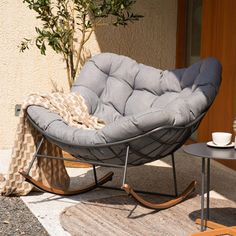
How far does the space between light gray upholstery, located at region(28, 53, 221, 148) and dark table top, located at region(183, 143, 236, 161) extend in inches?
12.7

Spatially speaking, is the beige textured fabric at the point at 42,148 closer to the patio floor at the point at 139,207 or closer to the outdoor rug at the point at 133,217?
the patio floor at the point at 139,207

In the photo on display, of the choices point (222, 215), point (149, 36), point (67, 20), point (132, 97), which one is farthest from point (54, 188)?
point (149, 36)

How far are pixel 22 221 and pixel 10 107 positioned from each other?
8.24 feet

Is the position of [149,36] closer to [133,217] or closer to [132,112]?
[132,112]

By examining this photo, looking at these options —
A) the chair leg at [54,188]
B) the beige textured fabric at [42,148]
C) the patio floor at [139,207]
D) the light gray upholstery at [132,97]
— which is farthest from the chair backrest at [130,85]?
the patio floor at [139,207]

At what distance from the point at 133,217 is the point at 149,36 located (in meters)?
2.99

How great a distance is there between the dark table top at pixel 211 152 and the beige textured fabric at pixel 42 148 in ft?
3.62

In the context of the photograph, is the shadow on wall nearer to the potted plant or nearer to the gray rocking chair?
the potted plant

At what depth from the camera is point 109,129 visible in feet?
10.6

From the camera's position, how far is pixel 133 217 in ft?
10.9

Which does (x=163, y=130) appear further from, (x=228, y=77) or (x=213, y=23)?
(x=213, y=23)

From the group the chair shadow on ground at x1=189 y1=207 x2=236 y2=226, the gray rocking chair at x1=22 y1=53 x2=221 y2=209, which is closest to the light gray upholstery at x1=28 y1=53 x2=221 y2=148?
the gray rocking chair at x1=22 y1=53 x2=221 y2=209

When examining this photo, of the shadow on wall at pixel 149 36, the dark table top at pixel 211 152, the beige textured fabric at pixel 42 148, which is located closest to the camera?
the dark table top at pixel 211 152

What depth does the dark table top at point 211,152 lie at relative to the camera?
2.73m
